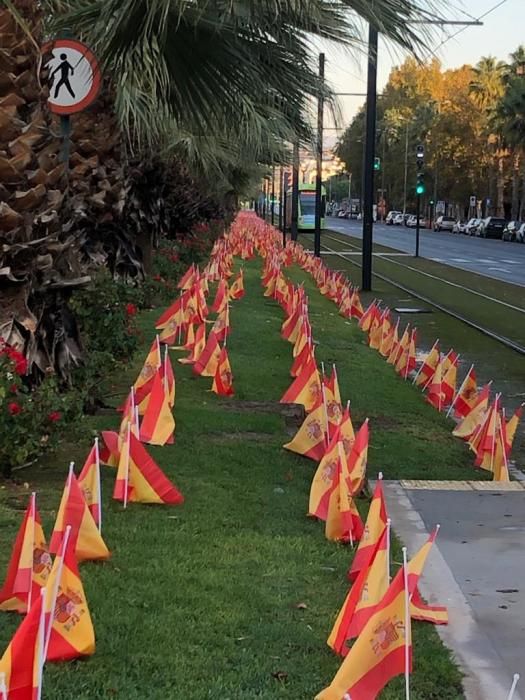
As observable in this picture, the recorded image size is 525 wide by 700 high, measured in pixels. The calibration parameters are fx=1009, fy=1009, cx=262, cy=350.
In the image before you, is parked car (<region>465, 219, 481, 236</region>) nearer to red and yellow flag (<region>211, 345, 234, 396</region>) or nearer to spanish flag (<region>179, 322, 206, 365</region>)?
spanish flag (<region>179, 322, 206, 365</region>)

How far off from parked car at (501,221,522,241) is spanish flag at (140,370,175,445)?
5607 cm

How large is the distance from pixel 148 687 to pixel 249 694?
0.37 metres

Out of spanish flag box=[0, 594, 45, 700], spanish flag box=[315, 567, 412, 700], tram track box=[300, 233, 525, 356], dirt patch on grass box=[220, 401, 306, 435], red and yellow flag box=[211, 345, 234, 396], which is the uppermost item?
spanish flag box=[0, 594, 45, 700]

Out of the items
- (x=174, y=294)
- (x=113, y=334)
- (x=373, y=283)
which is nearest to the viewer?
(x=113, y=334)

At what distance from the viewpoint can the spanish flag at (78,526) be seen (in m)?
4.66

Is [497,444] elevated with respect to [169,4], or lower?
lower

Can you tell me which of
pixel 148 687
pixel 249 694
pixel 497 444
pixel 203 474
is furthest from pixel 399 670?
pixel 497 444

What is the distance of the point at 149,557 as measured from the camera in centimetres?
507

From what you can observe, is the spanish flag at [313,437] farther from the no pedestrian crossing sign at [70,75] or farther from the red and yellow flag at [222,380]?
the no pedestrian crossing sign at [70,75]

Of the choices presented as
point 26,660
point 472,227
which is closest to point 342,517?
point 26,660

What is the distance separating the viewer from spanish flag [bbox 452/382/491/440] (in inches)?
323

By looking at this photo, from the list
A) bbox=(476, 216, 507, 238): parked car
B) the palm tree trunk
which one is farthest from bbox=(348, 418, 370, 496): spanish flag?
the palm tree trunk

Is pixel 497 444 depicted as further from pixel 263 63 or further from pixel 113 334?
pixel 113 334

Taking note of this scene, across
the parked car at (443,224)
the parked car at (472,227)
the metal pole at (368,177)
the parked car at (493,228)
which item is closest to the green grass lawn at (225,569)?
the metal pole at (368,177)
